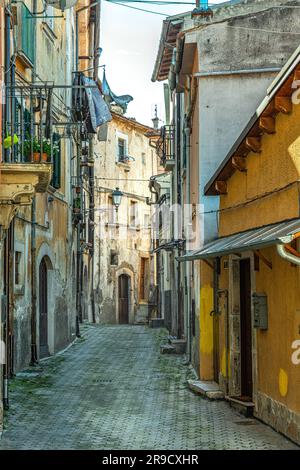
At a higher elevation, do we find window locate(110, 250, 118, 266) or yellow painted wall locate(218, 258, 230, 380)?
window locate(110, 250, 118, 266)

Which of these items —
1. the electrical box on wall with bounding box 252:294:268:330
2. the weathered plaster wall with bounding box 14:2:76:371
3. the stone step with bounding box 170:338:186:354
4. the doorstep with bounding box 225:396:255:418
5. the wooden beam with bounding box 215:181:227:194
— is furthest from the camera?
the stone step with bounding box 170:338:186:354

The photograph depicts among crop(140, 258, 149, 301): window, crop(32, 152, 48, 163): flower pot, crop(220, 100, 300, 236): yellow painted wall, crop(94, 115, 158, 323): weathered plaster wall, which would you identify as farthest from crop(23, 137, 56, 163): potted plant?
crop(140, 258, 149, 301): window

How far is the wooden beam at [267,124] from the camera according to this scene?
9750 mm

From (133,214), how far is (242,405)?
3003 cm

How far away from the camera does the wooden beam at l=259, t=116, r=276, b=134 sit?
975 cm

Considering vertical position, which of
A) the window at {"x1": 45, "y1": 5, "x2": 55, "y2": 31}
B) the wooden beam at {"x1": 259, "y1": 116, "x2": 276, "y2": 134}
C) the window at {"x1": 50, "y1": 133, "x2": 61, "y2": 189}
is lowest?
the wooden beam at {"x1": 259, "y1": 116, "x2": 276, "y2": 134}

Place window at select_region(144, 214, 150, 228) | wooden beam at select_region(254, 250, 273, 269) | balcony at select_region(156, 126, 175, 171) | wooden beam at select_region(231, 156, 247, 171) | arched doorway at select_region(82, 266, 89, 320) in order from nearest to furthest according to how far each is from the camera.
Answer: wooden beam at select_region(254, 250, 273, 269) → wooden beam at select_region(231, 156, 247, 171) → balcony at select_region(156, 126, 175, 171) → arched doorway at select_region(82, 266, 89, 320) → window at select_region(144, 214, 150, 228)

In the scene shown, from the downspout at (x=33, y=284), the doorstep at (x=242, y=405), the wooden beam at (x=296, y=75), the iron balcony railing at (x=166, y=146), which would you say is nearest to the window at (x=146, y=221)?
the iron balcony railing at (x=166, y=146)

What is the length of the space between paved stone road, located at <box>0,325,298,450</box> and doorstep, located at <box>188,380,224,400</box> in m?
0.15

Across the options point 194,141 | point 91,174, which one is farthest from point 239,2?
point 91,174

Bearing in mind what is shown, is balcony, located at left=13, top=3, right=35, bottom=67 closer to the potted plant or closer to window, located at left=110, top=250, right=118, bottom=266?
the potted plant

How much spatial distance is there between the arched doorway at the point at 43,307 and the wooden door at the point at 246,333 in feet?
23.9

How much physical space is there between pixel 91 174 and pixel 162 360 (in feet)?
53.0
